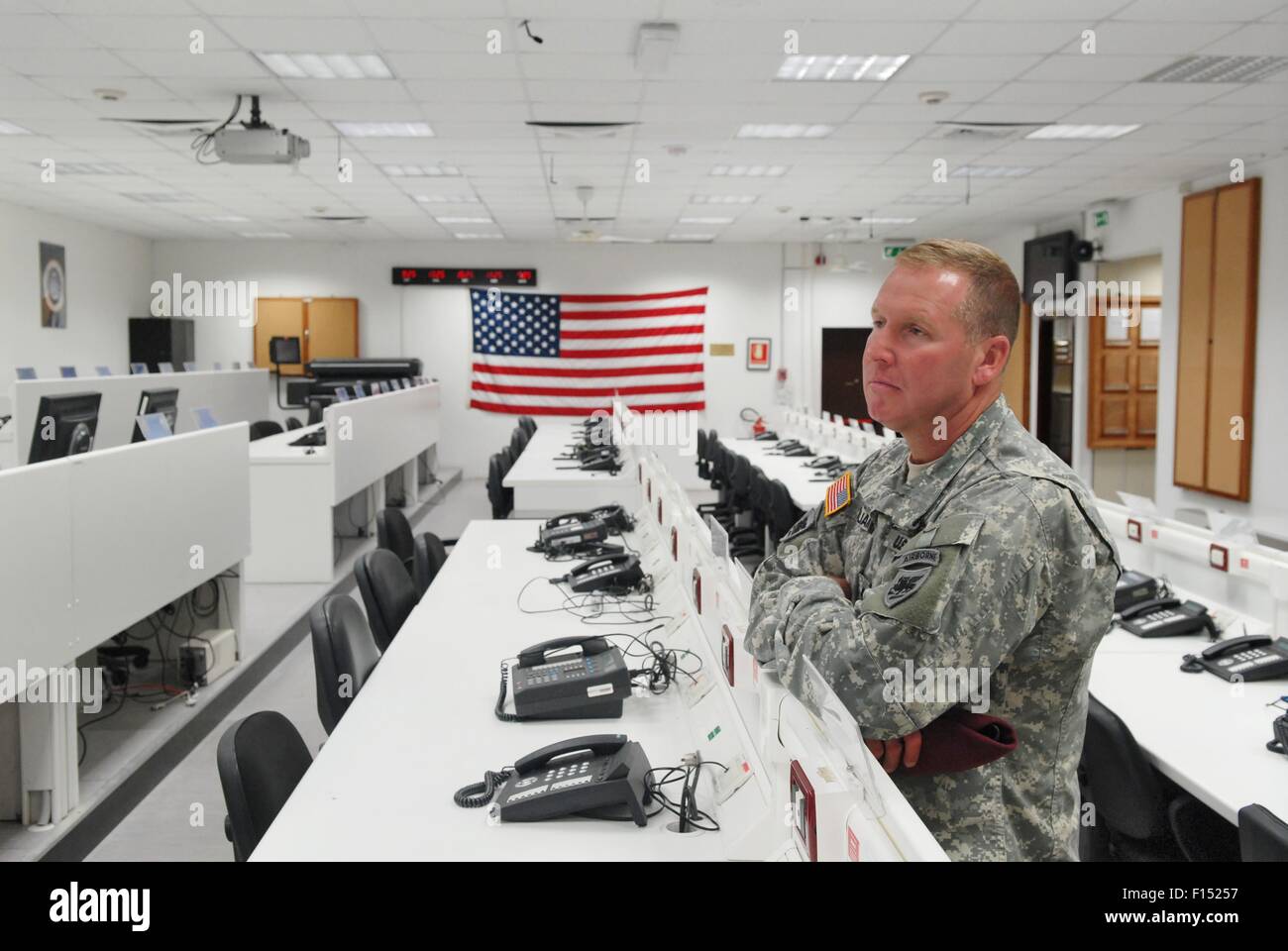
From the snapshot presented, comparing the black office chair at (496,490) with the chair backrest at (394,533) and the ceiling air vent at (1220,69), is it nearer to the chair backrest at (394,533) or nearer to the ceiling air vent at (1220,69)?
the chair backrest at (394,533)

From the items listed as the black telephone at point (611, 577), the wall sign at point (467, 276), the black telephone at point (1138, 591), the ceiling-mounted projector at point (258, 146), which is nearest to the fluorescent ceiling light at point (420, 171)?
the ceiling-mounted projector at point (258, 146)

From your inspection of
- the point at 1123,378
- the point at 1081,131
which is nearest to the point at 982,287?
the point at 1081,131

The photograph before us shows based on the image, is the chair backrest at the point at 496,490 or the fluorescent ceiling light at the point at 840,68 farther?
the chair backrest at the point at 496,490

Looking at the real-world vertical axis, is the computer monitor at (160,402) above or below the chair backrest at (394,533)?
above

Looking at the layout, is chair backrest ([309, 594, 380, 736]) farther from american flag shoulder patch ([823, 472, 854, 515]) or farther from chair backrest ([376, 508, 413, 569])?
chair backrest ([376, 508, 413, 569])

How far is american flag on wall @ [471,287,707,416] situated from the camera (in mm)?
12930

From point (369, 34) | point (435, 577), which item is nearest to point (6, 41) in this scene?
point (369, 34)

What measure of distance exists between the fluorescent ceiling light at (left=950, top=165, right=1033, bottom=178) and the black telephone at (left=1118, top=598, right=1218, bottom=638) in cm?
549

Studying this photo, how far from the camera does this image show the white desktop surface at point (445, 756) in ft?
5.46

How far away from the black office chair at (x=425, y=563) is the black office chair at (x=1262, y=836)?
2.80m

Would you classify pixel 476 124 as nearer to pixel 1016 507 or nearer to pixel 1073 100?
pixel 1073 100

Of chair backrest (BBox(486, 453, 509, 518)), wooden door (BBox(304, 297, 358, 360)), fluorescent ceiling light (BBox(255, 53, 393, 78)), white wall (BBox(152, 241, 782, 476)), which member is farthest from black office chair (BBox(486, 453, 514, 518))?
wooden door (BBox(304, 297, 358, 360))
